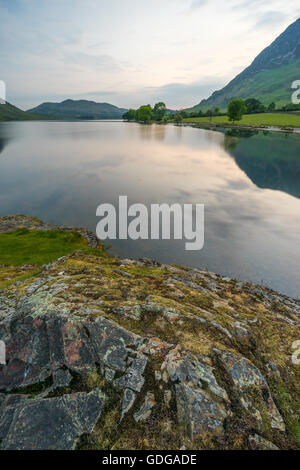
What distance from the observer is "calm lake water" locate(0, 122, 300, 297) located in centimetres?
2505

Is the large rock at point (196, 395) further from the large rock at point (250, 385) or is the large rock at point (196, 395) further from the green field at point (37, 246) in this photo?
the green field at point (37, 246)

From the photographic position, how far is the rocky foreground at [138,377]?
5496mm

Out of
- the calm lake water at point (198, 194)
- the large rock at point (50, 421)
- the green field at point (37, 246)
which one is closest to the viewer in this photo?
the large rock at point (50, 421)

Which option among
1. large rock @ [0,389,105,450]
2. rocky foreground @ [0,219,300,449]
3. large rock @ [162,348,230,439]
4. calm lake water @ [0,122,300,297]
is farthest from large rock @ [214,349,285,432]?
calm lake water @ [0,122,300,297]

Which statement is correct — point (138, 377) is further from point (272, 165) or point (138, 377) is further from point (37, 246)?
point (272, 165)

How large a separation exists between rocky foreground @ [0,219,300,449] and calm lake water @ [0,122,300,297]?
14.6 m

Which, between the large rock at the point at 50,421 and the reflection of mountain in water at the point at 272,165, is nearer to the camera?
the large rock at the point at 50,421

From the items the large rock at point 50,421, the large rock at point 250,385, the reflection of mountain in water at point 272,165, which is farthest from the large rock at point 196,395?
the reflection of mountain in water at point 272,165

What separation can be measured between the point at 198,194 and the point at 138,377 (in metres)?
44.0

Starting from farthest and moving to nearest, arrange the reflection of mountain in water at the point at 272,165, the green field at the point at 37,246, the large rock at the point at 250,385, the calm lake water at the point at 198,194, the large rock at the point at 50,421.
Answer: the reflection of mountain in water at the point at 272,165 → the calm lake water at the point at 198,194 → the green field at the point at 37,246 → the large rock at the point at 250,385 → the large rock at the point at 50,421

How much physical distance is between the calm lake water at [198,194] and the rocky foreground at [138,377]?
47.8 feet

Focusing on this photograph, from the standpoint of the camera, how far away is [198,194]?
47.1 metres

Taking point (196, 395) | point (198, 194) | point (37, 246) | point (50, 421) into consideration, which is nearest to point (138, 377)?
point (196, 395)
